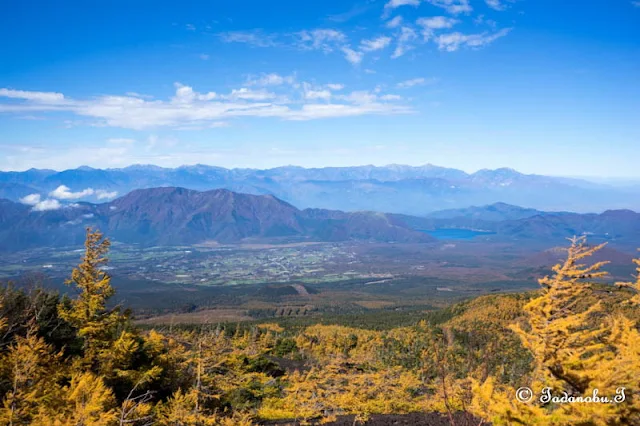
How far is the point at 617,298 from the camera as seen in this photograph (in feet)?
235

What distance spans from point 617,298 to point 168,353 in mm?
75073

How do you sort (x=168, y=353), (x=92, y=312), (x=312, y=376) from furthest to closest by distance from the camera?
(x=312, y=376)
(x=168, y=353)
(x=92, y=312)

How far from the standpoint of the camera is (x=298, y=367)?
54844 mm

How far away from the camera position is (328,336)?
73.2 m

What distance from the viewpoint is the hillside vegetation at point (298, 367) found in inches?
412

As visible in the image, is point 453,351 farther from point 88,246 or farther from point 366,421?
point 88,246

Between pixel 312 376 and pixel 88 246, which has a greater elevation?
pixel 88 246

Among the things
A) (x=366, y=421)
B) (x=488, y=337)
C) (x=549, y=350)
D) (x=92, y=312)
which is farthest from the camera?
(x=488, y=337)

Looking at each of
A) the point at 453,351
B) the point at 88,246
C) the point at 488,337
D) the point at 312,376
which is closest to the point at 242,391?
the point at 312,376

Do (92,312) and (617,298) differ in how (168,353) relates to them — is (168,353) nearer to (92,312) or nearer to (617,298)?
(92,312)

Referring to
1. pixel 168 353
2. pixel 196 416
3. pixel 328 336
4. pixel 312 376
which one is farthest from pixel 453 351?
pixel 196 416

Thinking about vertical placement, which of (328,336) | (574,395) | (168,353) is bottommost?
(328,336)

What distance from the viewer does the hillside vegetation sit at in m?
10.5

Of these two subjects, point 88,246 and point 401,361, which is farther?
point 401,361
